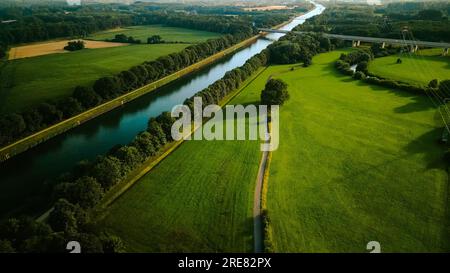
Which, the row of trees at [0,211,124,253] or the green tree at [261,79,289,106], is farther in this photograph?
the green tree at [261,79,289,106]

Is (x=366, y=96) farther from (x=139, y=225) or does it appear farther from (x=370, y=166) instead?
(x=139, y=225)

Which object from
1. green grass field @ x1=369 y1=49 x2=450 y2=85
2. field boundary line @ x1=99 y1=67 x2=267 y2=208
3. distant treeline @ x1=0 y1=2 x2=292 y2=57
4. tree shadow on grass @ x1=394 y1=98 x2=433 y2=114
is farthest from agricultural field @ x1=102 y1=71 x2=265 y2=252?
distant treeline @ x1=0 y1=2 x2=292 y2=57

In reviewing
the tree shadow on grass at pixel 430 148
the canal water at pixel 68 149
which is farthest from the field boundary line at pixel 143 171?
the tree shadow on grass at pixel 430 148

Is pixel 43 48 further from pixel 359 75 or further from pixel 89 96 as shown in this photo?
pixel 359 75

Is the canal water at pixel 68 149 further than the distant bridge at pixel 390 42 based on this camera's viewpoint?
No

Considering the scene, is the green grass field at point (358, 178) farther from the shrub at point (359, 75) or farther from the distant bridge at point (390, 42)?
the distant bridge at point (390, 42)

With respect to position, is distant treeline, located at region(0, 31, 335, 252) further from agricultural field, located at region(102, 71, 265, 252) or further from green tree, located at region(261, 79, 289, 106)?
green tree, located at region(261, 79, 289, 106)

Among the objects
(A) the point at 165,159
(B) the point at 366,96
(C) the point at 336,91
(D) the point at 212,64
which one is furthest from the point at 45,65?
(B) the point at 366,96

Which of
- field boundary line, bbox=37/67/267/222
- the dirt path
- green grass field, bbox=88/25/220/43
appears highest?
→ green grass field, bbox=88/25/220/43
